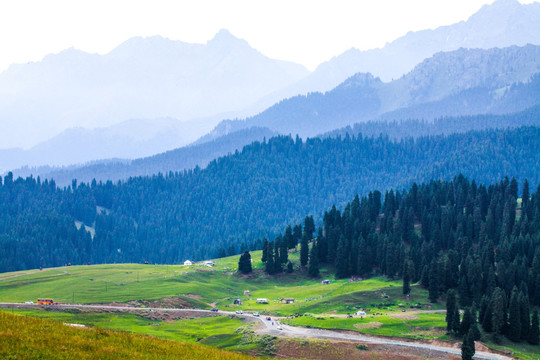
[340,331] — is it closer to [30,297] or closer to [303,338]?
[303,338]

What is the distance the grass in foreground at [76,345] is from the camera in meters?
71.4

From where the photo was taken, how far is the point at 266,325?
488 feet

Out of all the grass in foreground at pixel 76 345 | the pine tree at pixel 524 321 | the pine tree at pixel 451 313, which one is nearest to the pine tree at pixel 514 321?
the pine tree at pixel 524 321

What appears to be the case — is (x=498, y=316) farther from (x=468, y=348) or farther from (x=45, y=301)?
(x=45, y=301)

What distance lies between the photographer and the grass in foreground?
7138 centimetres

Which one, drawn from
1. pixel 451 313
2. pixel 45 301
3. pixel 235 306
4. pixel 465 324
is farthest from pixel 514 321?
pixel 45 301

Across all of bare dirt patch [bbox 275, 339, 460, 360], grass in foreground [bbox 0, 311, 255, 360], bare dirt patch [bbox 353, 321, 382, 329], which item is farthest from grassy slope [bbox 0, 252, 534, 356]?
grass in foreground [bbox 0, 311, 255, 360]

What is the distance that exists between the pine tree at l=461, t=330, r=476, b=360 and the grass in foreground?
170 ft

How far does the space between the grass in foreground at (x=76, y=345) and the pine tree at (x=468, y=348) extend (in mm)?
51826

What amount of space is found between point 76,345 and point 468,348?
71042 millimetres

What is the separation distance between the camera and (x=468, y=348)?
123 metres

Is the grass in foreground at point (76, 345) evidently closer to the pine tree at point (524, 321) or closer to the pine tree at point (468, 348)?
the pine tree at point (468, 348)

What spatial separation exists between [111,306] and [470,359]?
80703 mm

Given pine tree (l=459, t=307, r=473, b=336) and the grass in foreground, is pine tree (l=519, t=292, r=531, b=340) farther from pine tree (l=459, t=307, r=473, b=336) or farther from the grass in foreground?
the grass in foreground
